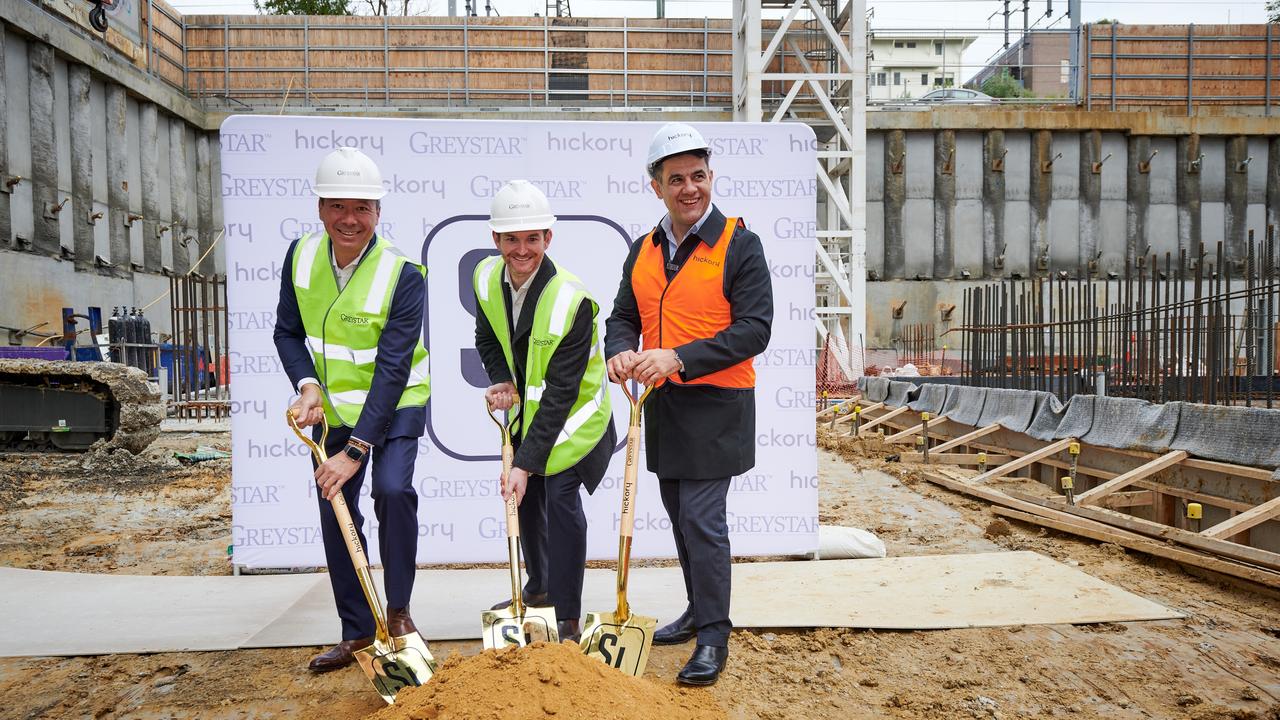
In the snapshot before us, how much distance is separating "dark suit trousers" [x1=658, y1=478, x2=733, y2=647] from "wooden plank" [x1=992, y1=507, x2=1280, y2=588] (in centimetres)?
296

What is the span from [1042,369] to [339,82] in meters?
18.6

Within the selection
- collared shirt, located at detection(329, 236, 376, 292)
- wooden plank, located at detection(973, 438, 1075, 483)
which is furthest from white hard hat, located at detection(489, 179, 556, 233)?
wooden plank, located at detection(973, 438, 1075, 483)

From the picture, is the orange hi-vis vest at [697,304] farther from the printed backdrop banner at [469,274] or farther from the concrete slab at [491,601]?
the printed backdrop banner at [469,274]

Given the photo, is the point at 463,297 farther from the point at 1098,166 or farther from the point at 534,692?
the point at 1098,166

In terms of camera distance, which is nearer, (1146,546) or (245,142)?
(245,142)

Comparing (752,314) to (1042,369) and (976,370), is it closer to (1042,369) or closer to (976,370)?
(1042,369)

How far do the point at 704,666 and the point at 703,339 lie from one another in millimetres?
1165

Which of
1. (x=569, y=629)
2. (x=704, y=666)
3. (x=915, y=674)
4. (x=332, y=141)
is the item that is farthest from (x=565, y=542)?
(x=332, y=141)

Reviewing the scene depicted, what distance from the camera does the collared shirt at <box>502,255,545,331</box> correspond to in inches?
144

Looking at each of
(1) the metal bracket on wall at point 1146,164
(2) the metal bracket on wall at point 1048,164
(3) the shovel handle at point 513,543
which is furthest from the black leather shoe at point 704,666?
(1) the metal bracket on wall at point 1146,164

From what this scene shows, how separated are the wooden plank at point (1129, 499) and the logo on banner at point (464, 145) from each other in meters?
4.90

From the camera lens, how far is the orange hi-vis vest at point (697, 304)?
3482mm

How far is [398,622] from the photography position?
3449 mm

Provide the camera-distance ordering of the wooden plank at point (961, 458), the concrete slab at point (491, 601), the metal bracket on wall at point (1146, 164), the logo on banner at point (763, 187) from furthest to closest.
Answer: the metal bracket on wall at point (1146, 164) → the wooden plank at point (961, 458) → the logo on banner at point (763, 187) → the concrete slab at point (491, 601)
